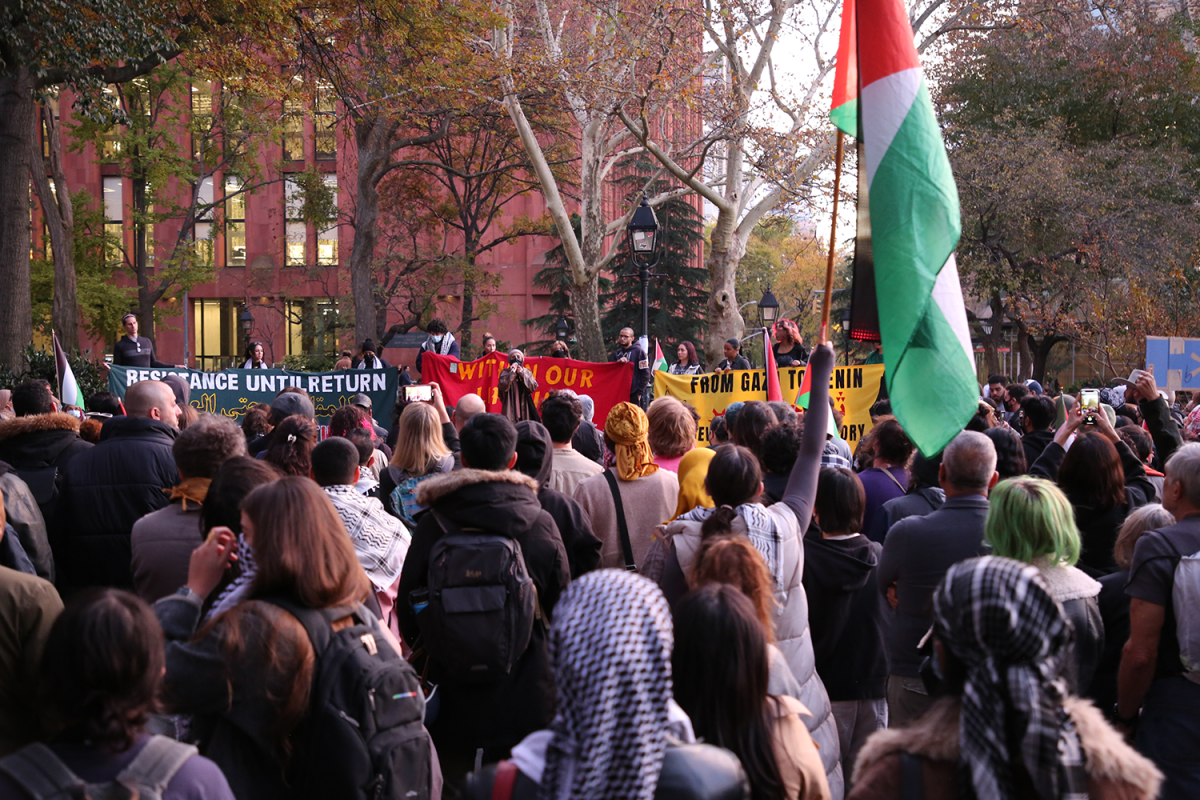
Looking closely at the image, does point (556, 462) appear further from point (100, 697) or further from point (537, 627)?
point (100, 697)

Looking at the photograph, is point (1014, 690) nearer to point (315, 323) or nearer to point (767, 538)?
point (767, 538)

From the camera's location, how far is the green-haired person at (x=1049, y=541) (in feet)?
10.9

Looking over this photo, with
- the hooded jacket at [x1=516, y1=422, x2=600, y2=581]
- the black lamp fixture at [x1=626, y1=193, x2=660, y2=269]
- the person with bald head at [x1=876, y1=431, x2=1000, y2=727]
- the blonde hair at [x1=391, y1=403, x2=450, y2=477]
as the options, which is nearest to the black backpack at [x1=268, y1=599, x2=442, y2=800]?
the hooded jacket at [x1=516, y1=422, x2=600, y2=581]

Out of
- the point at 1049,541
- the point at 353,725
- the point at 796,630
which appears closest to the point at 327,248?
the point at 796,630

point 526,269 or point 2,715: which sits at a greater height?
point 526,269

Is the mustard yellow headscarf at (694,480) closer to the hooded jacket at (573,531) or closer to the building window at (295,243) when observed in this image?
the hooded jacket at (573,531)

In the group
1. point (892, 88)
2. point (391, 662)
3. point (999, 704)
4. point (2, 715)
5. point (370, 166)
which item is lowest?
point (2, 715)

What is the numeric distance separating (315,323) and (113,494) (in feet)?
130

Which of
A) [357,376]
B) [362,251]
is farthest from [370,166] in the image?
[357,376]

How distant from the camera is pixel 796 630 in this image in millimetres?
A: 3674

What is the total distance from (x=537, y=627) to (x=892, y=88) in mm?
2636

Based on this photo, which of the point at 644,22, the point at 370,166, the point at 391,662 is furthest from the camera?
the point at 370,166

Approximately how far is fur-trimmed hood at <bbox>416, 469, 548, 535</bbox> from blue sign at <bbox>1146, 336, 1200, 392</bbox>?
8.08 m

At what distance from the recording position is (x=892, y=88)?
431cm
